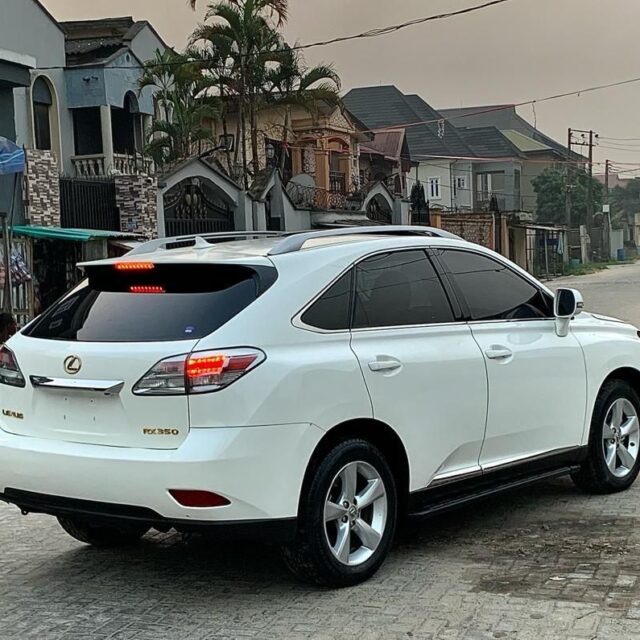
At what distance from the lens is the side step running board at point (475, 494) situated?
16.6ft

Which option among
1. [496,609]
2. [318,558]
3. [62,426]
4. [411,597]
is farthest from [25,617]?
[496,609]

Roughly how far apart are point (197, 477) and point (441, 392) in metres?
1.46

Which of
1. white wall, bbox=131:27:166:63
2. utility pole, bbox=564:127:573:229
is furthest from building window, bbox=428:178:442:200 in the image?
white wall, bbox=131:27:166:63

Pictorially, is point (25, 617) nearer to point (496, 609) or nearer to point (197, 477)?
point (197, 477)

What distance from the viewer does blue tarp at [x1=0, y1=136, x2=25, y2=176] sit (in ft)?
49.9

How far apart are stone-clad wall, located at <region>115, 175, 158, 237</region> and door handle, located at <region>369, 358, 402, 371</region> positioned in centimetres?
1495

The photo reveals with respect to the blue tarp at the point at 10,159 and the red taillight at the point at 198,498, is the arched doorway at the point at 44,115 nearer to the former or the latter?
the blue tarp at the point at 10,159

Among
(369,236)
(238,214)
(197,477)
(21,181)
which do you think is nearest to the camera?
(197,477)

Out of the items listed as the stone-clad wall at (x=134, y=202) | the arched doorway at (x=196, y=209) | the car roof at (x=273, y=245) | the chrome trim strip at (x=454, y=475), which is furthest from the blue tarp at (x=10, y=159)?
the chrome trim strip at (x=454, y=475)

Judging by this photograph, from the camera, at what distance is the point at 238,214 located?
22906mm

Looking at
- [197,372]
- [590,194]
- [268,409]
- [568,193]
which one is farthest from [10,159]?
[590,194]

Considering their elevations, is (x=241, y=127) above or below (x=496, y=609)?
above

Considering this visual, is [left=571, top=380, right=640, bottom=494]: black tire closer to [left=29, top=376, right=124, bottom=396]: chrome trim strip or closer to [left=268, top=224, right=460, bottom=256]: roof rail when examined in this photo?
[left=268, top=224, right=460, bottom=256]: roof rail

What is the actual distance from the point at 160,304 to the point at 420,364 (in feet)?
4.36
